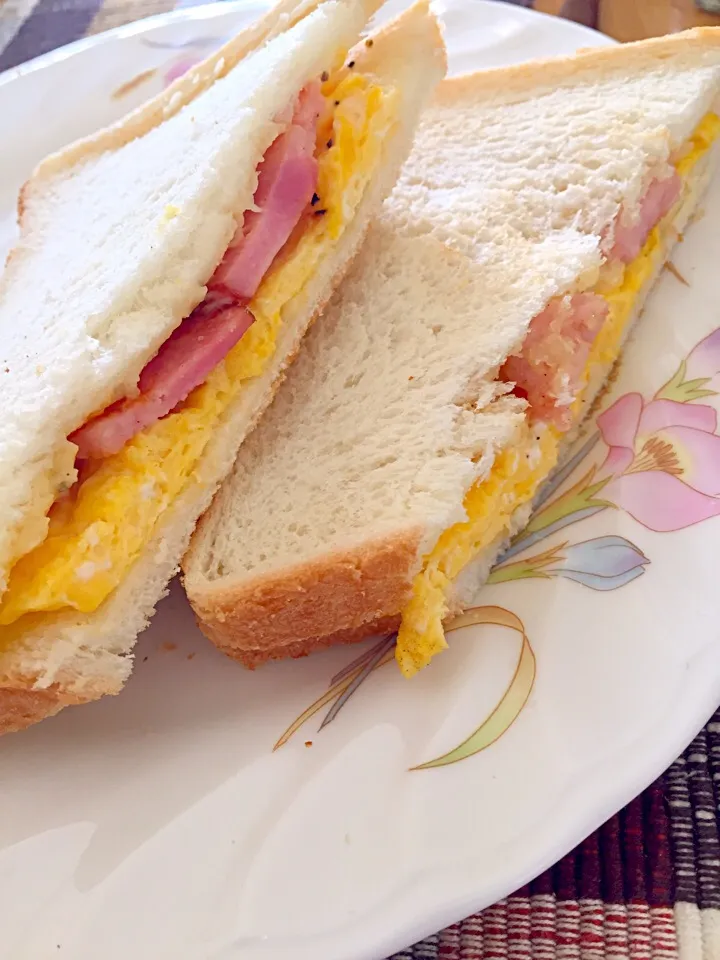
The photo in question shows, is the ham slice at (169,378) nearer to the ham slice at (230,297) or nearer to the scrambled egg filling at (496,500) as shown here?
the ham slice at (230,297)

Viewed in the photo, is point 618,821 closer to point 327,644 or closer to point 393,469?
point 327,644

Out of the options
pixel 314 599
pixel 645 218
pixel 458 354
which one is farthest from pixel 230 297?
pixel 645 218

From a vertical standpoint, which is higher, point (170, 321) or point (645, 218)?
point (170, 321)

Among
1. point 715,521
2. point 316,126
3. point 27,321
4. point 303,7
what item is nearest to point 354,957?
point 715,521

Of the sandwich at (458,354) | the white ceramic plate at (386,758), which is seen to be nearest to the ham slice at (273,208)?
the sandwich at (458,354)

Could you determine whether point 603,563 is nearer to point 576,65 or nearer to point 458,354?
point 458,354
